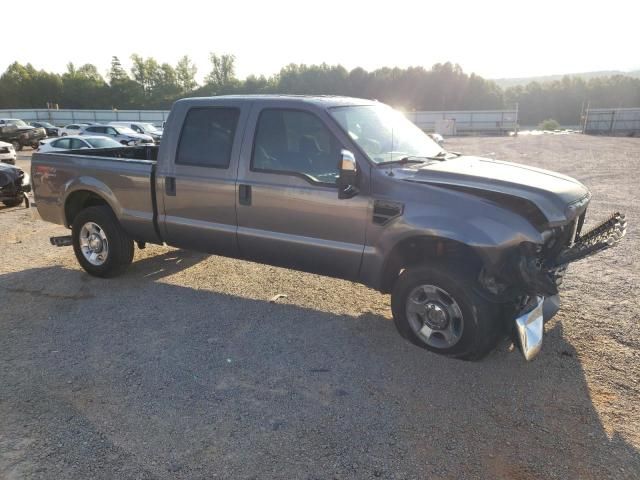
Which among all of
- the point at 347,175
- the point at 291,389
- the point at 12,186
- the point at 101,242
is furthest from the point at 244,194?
the point at 12,186

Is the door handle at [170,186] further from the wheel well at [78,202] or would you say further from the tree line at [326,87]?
the tree line at [326,87]

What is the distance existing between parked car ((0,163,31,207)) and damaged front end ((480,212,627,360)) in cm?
990

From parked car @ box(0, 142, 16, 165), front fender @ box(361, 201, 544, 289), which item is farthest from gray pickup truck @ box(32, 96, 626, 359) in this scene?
parked car @ box(0, 142, 16, 165)

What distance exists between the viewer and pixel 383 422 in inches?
125

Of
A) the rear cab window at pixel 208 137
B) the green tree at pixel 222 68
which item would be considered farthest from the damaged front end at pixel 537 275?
the green tree at pixel 222 68

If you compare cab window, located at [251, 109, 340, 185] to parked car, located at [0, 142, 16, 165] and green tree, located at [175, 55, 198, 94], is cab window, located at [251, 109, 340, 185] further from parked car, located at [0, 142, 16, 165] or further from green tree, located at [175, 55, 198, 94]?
green tree, located at [175, 55, 198, 94]

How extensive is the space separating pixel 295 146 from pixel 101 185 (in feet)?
8.47

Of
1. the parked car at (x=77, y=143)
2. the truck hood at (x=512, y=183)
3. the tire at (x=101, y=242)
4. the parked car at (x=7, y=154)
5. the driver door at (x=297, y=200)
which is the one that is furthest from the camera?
the parked car at (x=77, y=143)

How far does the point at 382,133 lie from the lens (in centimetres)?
454

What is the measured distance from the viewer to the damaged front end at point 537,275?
345 cm

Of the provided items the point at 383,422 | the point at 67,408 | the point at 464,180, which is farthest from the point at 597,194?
the point at 67,408

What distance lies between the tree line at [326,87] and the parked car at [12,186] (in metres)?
77.8

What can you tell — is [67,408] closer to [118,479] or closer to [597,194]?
[118,479]

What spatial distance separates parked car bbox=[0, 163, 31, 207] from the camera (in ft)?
32.5
